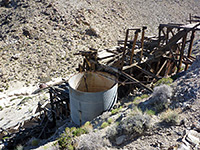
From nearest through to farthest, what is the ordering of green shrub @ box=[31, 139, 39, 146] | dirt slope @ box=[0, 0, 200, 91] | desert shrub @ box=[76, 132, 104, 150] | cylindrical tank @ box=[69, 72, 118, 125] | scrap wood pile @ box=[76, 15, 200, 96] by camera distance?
desert shrub @ box=[76, 132, 104, 150]
cylindrical tank @ box=[69, 72, 118, 125]
scrap wood pile @ box=[76, 15, 200, 96]
green shrub @ box=[31, 139, 39, 146]
dirt slope @ box=[0, 0, 200, 91]

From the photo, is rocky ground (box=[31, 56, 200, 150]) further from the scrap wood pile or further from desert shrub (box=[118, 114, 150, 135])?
the scrap wood pile

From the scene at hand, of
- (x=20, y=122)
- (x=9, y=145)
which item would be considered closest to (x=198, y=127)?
(x=9, y=145)

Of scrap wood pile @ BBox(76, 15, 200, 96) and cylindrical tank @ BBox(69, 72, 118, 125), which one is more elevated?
scrap wood pile @ BBox(76, 15, 200, 96)

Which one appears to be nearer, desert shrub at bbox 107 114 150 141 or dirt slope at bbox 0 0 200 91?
desert shrub at bbox 107 114 150 141

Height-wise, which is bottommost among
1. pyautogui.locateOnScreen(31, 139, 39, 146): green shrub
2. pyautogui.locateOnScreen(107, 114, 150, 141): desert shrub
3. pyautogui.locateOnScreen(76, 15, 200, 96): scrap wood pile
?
pyautogui.locateOnScreen(31, 139, 39, 146): green shrub

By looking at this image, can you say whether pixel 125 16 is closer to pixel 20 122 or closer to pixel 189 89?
pixel 20 122

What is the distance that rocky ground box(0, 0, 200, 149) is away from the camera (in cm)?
555

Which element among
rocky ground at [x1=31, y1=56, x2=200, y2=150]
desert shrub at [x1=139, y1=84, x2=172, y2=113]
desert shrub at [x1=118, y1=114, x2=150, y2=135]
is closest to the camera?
rocky ground at [x1=31, y1=56, x2=200, y2=150]

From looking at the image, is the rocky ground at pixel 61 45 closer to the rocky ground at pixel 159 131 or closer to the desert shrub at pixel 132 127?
the rocky ground at pixel 159 131

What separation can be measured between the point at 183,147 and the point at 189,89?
8.66 feet

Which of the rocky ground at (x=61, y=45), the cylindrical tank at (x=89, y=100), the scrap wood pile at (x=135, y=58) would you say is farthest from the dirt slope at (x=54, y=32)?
A: the cylindrical tank at (x=89, y=100)

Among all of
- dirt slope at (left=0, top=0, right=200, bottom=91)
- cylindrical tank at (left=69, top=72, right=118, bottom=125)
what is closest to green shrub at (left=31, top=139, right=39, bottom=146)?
cylindrical tank at (left=69, top=72, right=118, bottom=125)

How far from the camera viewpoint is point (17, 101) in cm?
1516

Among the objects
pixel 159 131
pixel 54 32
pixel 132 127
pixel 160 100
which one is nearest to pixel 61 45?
pixel 54 32
